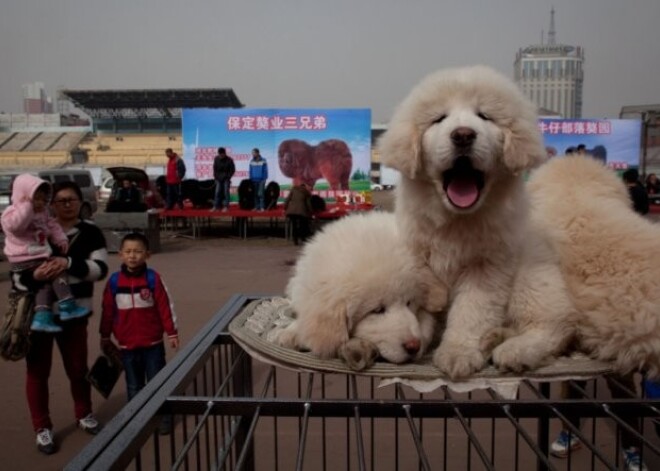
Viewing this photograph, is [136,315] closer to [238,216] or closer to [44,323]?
[44,323]

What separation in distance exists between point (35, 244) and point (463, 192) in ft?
10.5

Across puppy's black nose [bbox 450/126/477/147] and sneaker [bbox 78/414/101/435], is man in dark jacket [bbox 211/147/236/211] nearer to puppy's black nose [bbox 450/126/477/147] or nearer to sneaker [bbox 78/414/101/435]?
sneaker [bbox 78/414/101/435]

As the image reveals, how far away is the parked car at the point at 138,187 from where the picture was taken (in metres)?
12.4

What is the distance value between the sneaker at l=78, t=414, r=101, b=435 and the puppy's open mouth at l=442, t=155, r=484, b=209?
346 cm

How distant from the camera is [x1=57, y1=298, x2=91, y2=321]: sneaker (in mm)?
3865

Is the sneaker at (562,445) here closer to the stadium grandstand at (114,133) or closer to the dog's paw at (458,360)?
the dog's paw at (458,360)

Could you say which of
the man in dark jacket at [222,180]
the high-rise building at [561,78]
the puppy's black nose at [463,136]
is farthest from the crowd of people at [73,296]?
the high-rise building at [561,78]

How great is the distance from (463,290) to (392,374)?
39 centimetres

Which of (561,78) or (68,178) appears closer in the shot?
(68,178)

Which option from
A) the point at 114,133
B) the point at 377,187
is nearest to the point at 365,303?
the point at 377,187

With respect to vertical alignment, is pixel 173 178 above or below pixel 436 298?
above

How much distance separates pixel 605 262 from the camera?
5.95ft

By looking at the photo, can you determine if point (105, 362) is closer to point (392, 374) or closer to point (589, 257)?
point (392, 374)

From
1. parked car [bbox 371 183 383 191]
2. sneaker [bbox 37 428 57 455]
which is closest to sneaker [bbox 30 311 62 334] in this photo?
sneaker [bbox 37 428 57 455]
